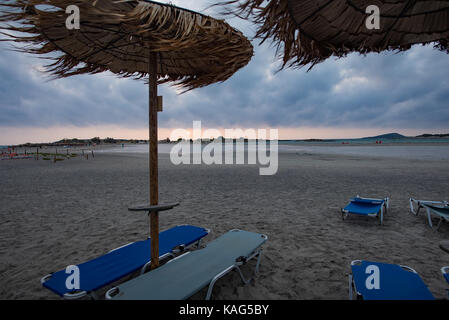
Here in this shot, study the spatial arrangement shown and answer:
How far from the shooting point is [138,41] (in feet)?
8.25

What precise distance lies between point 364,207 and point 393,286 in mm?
3873

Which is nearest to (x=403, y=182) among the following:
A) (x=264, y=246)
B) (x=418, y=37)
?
(x=264, y=246)

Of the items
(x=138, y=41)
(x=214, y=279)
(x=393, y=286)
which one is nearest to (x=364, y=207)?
(x=393, y=286)

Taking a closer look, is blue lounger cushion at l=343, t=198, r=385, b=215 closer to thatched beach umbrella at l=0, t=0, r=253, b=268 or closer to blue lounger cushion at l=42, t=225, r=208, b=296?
blue lounger cushion at l=42, t=225, r=208, b=296

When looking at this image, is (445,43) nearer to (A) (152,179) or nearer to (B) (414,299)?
(B) (414,299)

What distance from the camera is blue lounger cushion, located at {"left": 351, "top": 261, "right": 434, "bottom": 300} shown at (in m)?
2.29

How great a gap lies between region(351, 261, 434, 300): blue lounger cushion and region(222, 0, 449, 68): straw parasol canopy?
2.60 m

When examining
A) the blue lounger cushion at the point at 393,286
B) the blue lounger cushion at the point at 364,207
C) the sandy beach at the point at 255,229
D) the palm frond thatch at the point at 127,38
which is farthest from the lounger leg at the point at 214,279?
the blue lounger cushion at the point at 364,207

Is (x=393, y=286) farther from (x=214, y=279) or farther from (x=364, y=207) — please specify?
(x=364, y=207)

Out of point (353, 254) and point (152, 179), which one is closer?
point (152, 179)

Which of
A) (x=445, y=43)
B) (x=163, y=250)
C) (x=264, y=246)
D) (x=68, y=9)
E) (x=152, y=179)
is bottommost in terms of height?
(x=264, y=246)

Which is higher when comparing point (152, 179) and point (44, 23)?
point (44, 23)

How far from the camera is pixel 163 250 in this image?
3418 millimetres
